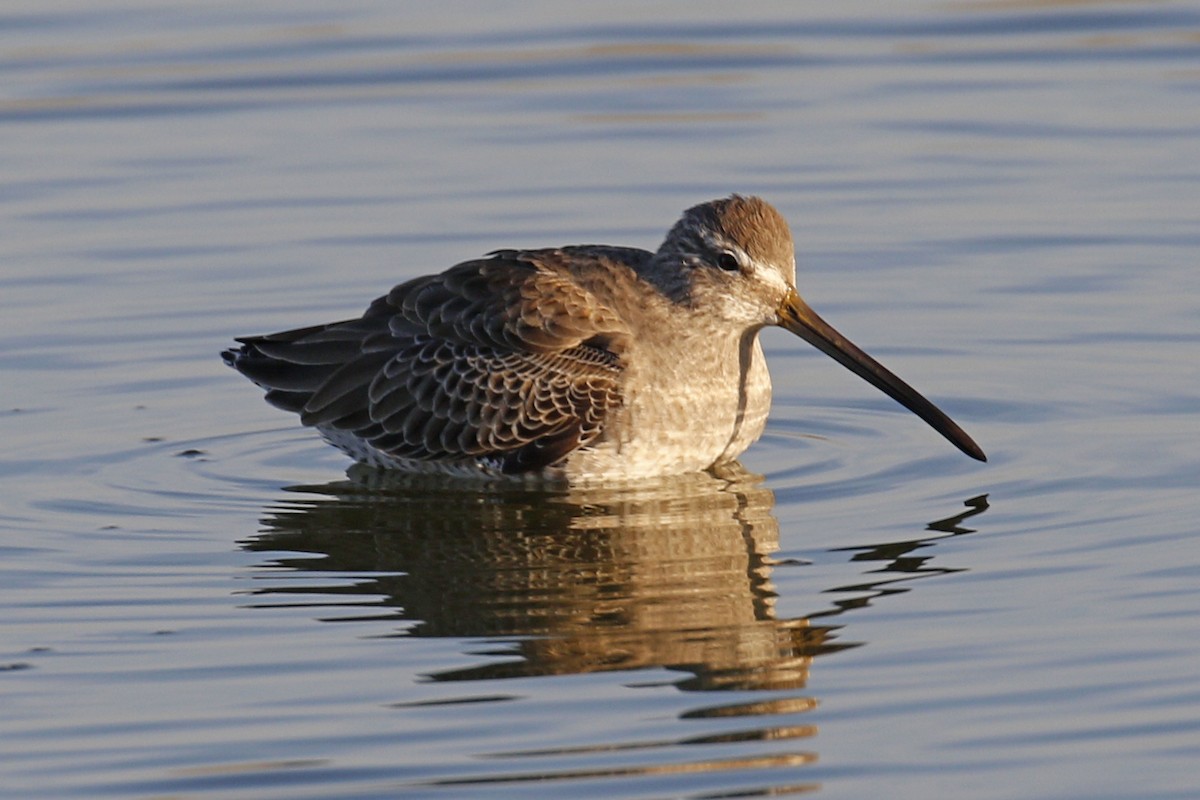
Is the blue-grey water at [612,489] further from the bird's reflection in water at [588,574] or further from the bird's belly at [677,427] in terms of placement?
the bird's belly at [677,427]

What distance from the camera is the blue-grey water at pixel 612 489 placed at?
8430 millimetres

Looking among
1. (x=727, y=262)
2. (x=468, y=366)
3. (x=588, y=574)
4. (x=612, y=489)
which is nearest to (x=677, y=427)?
(x=612, y=489)

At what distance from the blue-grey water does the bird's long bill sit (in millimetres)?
258

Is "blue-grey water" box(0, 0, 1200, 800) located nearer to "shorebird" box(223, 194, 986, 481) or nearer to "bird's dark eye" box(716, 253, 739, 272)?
"shorebird" box(223, 194, 986, 481)

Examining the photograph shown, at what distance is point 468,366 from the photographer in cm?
1246

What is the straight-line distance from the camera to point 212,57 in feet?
69.2

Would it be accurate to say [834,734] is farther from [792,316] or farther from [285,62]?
[285,62]

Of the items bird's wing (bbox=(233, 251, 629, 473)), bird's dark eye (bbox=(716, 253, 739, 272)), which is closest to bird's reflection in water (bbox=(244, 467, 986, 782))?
bird's wing (bbox=(233, 251, 629, 473))

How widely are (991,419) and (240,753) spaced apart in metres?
5.70

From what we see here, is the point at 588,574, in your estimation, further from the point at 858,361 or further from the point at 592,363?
the point at 858,361

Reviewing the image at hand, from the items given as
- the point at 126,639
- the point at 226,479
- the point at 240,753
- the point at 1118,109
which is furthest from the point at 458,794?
the point at 1118,109

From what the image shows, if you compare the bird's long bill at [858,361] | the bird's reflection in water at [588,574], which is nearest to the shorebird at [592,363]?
the bird's long bill at [858,361]

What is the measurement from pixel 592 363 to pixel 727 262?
89 centimetres

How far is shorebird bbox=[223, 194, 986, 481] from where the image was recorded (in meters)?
12.1
